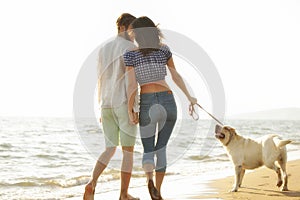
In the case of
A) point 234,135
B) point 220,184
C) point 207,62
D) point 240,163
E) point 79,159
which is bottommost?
point 79,159

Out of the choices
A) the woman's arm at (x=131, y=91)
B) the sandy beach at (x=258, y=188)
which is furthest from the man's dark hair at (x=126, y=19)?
the sandy beach at (x=258, y=188)

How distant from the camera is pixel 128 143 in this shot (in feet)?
13.7

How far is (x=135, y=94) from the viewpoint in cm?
401

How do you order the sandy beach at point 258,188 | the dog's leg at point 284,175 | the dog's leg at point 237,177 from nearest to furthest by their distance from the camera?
the sandy beach at point 258,188 → the dog's leg at point 284,175 → the dog's leg at point 237,177

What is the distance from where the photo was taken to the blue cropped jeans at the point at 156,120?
156 inches

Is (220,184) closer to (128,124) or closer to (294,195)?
(294,195)

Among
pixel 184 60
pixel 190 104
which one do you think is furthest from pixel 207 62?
pixel 190 104

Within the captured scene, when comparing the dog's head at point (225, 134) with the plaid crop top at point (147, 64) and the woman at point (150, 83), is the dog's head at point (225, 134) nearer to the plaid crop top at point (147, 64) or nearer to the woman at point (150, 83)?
the woman at point (150, 83)

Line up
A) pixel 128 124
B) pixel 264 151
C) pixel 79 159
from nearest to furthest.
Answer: pixel 128 124 < pixel 264 151 < pixel 79 159

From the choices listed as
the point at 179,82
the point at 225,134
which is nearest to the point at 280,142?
the point at 225,134

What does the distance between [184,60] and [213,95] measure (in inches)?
22.6

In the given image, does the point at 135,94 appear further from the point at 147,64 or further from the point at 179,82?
the point at 179,82

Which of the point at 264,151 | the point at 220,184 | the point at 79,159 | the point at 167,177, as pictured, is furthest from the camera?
the point at 79,159

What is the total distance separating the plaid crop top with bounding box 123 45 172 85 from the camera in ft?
13.1
